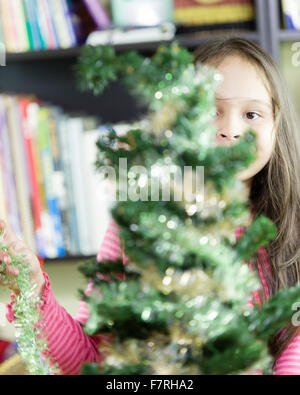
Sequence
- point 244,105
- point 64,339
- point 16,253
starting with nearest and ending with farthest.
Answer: point 16,253, point 64,339, point 244,105

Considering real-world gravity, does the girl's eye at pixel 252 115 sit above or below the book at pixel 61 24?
below

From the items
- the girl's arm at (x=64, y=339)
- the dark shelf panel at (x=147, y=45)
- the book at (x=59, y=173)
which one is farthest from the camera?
the book at (x=59, y=173)

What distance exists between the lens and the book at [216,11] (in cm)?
153

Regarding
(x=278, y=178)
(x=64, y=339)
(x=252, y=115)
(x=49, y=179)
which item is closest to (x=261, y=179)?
(x=278, y=178)

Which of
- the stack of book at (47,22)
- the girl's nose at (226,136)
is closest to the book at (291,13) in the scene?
the stack of book at (47,22)

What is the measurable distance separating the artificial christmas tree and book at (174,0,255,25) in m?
Result: 1.14

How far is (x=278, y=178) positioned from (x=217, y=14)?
620 millimetres

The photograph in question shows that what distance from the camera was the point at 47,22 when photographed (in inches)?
61.1

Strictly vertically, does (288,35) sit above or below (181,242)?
above

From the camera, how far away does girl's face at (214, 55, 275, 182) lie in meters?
0.90

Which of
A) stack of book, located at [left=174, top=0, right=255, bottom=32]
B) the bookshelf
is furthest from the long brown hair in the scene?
the bookshelf

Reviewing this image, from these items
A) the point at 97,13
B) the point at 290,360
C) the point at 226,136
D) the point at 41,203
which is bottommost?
the point at 290,360

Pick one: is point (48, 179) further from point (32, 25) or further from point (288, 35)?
point (288, 35)
